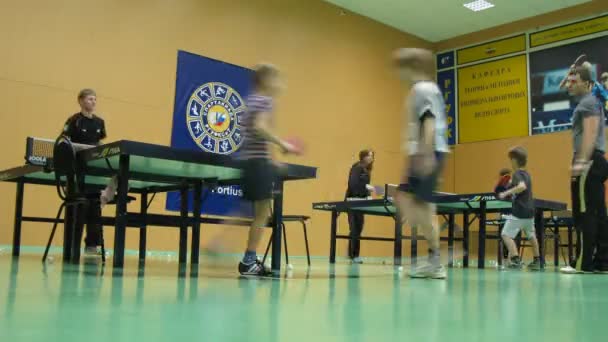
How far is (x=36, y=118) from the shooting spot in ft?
21.2

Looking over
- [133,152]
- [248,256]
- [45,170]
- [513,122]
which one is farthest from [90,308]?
[513,122]

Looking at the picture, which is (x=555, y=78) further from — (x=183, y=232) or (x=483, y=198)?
(x=183, y=232)

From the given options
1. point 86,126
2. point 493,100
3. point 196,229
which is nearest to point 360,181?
point 196,229

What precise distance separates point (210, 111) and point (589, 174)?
5122 mm

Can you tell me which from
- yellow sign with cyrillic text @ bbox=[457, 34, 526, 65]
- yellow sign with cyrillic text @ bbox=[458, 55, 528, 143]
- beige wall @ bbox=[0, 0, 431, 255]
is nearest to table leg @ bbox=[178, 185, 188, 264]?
beige wall @ bbox=[0, 0, 431, 255]

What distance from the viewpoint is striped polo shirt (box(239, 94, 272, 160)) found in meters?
3.02

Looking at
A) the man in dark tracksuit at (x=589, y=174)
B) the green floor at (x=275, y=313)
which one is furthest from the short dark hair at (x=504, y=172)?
the green floor at (x=275, y=313)

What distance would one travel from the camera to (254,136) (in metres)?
3.02

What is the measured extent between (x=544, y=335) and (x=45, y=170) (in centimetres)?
379

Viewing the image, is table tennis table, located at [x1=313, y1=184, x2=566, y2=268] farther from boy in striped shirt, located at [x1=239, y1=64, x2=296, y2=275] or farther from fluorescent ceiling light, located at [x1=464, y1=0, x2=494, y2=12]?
fluorescent ceiling light, located at [x1=464, y1=0, x2=494, y2=12]

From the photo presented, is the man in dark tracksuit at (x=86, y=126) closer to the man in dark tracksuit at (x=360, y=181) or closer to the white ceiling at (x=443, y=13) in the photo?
the man in dark tracksuit at (x=360, y=181)

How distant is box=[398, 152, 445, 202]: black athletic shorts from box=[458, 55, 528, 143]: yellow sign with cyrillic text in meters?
7.40

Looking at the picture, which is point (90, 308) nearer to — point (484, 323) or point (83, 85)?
point (484, 323)

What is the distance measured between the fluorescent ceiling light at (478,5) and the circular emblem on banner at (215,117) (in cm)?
426
